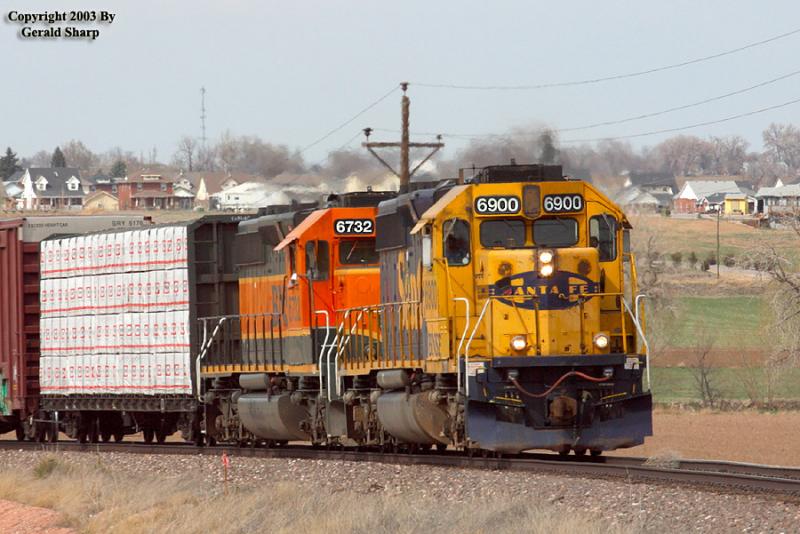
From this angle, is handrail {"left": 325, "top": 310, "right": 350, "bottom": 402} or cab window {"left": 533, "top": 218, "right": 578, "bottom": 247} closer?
cab window {"left": 533, "top": 218, "right": 578, "bottom": 247}

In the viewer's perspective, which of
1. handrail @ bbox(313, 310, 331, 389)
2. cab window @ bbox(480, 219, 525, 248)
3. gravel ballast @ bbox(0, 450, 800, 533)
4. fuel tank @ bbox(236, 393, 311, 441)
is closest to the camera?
gravel ballast @ bbox(0, 450, 800, 533)

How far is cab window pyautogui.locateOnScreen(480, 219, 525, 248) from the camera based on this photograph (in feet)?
61.6

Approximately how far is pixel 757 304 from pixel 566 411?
70680 millimetres

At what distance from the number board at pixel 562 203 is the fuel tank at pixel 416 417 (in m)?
2.86

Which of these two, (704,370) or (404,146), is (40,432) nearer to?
(404,146)

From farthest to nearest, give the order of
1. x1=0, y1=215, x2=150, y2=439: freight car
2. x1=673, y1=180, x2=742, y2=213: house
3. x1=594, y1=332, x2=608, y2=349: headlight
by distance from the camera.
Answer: x1=673, y1=180, x2=742, y2=213: house → x1=0, y1=215, x2=150, y2=439: freight car → x1=594, y1=332, x2=608, y2=349: headlight

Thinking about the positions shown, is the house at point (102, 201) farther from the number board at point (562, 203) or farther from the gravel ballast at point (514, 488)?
the number board at point (562, 203)

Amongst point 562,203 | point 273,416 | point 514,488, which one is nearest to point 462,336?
point 562,203

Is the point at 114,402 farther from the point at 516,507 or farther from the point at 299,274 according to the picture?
the point at 516,507

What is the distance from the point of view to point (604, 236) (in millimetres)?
18969

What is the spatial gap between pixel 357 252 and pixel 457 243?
14.0ft

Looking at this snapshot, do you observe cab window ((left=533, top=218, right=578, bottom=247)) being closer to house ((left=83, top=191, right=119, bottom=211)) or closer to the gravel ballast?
the gravel ballast

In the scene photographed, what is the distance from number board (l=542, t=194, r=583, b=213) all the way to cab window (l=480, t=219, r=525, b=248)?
397mm

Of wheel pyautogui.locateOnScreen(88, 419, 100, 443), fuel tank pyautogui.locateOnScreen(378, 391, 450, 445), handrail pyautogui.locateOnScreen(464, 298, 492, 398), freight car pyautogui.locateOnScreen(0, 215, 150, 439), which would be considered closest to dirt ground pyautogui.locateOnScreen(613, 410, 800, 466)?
wheel pyautogui.locateOnScreen(88, 419, 100, 443)
